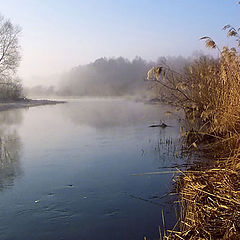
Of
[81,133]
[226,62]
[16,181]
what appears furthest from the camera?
[81,133]

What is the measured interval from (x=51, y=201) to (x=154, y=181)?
1154mm

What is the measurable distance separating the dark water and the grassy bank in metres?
0.28

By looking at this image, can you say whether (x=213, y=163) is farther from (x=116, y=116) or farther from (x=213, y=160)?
(x=116, y=116)

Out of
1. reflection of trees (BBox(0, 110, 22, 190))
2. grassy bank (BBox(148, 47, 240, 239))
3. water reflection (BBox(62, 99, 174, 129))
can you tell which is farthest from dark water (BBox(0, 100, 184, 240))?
water reflection (BBox(62, 99, 174, 129))

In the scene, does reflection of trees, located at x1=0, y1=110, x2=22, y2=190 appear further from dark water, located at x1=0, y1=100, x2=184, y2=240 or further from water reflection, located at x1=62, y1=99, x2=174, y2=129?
water reflection, located at x1=62, y1=99, x2=174, y2=129

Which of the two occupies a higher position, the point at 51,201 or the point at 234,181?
the point at 234,181

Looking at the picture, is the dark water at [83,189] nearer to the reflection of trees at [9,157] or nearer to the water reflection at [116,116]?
the reflection of trees at [9,157]

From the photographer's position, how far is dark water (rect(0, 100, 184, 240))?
7.51ft

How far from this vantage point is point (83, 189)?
3066mm

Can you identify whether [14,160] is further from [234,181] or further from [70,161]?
[234,181]

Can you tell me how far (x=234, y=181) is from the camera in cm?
240

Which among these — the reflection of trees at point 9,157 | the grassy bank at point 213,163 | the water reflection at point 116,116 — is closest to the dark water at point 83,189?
the reflection of trees at point 9,157

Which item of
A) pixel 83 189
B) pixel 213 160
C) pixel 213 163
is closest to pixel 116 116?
pixel 213 160

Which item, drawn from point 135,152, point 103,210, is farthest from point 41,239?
point 135,152
